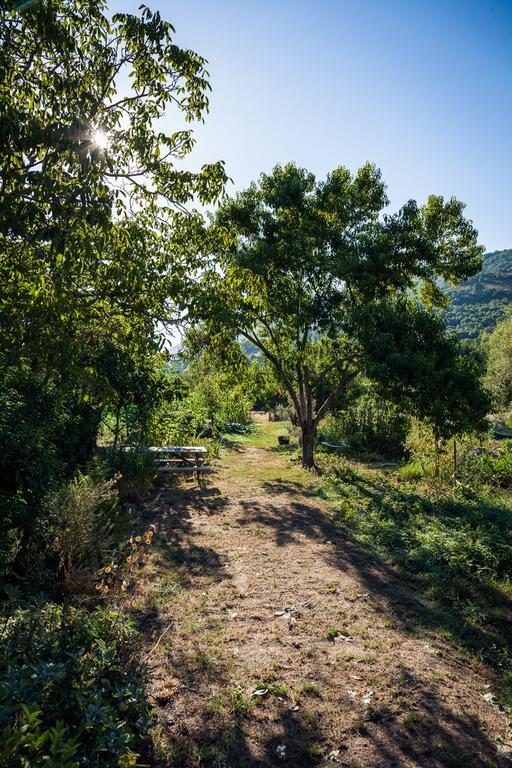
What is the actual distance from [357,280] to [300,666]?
384 inches

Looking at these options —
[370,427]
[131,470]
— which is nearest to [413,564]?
[131,470]

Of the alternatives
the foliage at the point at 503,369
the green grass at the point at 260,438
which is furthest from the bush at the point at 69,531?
the foliage at the point at 503,369

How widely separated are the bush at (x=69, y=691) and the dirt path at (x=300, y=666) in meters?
0.45

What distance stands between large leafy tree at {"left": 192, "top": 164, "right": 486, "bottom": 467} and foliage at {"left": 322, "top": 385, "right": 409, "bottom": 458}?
452 cm

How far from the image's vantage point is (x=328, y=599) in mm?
5270

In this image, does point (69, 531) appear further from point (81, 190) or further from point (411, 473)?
point (411, 473)

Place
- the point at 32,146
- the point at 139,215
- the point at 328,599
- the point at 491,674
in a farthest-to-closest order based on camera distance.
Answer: the point at 139,215
the point at 328,599
the point at 491,674
the point at 32,146

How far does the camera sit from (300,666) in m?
3.97

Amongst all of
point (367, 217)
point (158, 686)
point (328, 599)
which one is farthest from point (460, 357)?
point (158, 686)

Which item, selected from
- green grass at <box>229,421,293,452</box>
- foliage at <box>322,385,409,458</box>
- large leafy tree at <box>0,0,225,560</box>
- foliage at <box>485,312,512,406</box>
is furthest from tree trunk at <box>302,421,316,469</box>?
foliage at <box>485,312,512,406</box>

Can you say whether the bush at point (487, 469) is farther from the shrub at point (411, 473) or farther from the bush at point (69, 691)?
the bush at point (69, 691)

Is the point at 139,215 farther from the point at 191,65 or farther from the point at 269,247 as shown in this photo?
the point at 269,247

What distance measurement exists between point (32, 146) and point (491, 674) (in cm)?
630

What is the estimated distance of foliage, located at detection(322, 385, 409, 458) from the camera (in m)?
17.3
